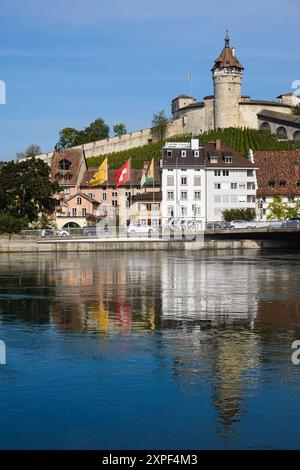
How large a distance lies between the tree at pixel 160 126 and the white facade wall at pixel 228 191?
57.3m

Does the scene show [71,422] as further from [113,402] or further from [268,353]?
[268,353]

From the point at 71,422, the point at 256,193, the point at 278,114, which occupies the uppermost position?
the point at 278,114

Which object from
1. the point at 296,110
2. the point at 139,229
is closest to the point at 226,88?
the point at 296,110

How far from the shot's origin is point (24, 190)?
102250 millimetres

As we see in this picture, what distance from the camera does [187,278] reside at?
55.7m

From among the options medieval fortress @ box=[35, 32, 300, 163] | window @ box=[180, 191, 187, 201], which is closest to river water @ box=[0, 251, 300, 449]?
window @ box=[180, 191, 187, 201]

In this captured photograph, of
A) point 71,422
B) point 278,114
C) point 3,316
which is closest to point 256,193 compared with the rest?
point 278,114

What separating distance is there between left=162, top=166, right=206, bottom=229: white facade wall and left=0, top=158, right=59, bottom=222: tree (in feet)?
68.0

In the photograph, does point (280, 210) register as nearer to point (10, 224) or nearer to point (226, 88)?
point (10, 224)

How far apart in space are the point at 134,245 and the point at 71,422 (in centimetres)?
7323

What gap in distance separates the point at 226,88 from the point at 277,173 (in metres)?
55.8

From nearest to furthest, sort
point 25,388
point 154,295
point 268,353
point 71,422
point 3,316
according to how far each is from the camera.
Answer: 1. point 71,422
2. point 25,388
3. point 268,353
4. point 3,316
5. point 154,295

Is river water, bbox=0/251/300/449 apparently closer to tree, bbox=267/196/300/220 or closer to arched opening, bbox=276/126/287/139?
tree, bbox=267/196/300/220

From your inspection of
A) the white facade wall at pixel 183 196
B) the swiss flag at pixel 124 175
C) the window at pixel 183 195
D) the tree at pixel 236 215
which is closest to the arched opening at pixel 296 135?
the white facade wall at pixel 183 196
